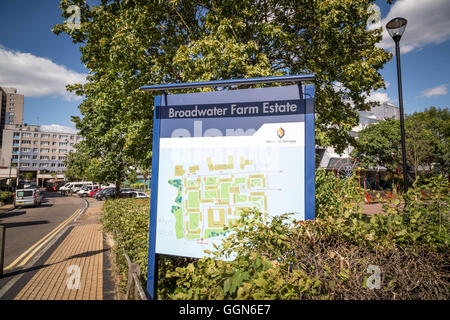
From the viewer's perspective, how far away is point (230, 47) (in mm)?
7039

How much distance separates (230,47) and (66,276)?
7.49 meters

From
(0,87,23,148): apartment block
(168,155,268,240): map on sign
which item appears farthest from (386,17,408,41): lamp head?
(0,87,23,148): apartment block

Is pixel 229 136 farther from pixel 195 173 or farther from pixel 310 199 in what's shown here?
pixel 310 199

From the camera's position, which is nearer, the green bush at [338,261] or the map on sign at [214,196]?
the green bush at [338,261]

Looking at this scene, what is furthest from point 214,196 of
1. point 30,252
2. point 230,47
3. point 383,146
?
point 383,146

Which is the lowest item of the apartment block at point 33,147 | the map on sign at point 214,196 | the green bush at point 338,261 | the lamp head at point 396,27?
the green bush at point 338,261

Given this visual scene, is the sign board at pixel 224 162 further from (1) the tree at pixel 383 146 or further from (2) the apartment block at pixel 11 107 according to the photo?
(2) the apartment block at pixel 11 107

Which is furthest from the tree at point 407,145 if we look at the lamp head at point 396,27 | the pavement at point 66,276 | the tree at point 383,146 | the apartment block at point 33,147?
the apartment block at point 33,147

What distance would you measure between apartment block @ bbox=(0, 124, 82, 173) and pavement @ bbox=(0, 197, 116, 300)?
92.4m

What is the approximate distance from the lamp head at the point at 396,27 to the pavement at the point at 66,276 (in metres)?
9.74

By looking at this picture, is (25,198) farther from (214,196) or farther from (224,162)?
(224,162)

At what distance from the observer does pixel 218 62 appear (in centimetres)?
729

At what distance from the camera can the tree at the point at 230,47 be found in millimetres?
7602
